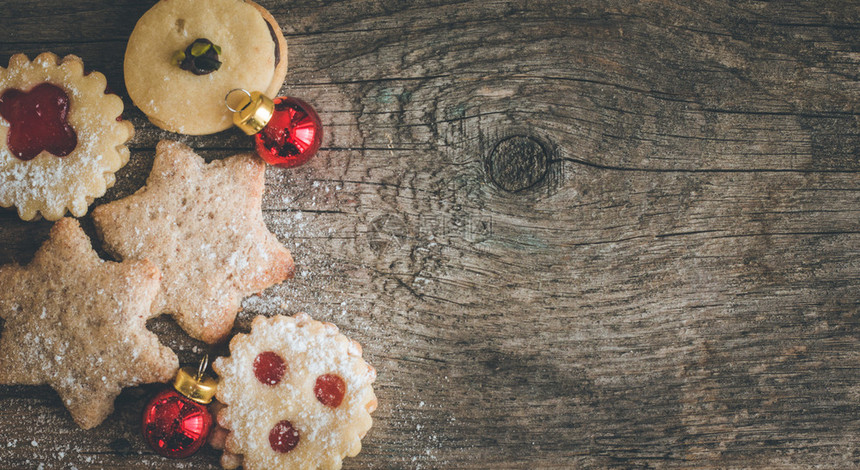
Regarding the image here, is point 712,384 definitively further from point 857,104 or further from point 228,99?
point 228,99

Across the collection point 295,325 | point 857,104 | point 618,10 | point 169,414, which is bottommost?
point 169,414

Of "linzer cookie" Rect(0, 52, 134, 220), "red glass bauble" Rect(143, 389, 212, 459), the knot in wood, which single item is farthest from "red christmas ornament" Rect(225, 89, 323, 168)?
"red glass bauble" Rect(143, 389, 212, 459)

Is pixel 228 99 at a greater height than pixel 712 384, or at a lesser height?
greater

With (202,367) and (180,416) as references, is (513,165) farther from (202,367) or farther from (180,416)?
(180,416)

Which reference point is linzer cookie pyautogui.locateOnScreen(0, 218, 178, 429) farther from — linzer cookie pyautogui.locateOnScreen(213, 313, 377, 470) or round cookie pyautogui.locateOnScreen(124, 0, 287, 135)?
round cookie pyautogui.locateOnScreen(124, 0, 287, 135)

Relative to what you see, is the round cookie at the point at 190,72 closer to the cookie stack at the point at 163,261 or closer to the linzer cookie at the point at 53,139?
the cookie stack at the point at 163,261

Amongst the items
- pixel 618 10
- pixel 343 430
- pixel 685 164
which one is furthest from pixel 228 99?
pixel 685 164
